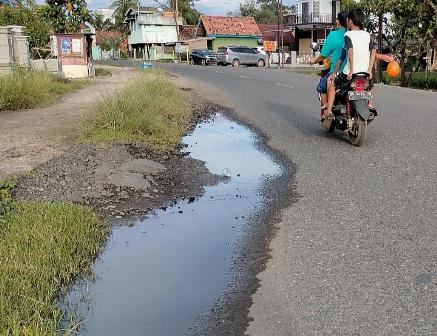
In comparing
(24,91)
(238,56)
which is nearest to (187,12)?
(238,56)

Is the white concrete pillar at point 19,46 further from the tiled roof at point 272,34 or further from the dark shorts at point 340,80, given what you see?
the tiled roof at point 272,34

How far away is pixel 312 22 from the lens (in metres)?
59.2

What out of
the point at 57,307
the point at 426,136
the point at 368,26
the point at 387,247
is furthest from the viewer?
the point at 368,26

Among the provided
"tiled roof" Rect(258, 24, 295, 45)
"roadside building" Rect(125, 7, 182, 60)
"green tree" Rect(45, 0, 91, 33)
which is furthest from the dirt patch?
"roadside building" Rect(125, 7, 182, 60)

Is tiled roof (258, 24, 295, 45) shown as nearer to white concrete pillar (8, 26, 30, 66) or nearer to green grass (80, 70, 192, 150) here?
white concrete pillar (8, 26, 30, 66)

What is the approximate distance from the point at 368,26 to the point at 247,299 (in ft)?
82.7

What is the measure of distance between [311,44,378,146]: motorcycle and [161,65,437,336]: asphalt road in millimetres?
264

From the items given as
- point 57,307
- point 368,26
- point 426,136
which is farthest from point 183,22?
point 57,307

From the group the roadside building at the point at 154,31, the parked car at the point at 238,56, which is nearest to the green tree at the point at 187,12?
the roadside building at the point at 154,31

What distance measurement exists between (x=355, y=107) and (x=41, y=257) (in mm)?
5429

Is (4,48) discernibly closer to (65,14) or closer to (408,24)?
(65,14)

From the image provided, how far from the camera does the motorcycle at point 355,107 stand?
26.0ft

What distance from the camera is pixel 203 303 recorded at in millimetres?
3615

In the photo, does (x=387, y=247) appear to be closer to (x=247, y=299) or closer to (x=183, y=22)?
(x=247, y=299)
